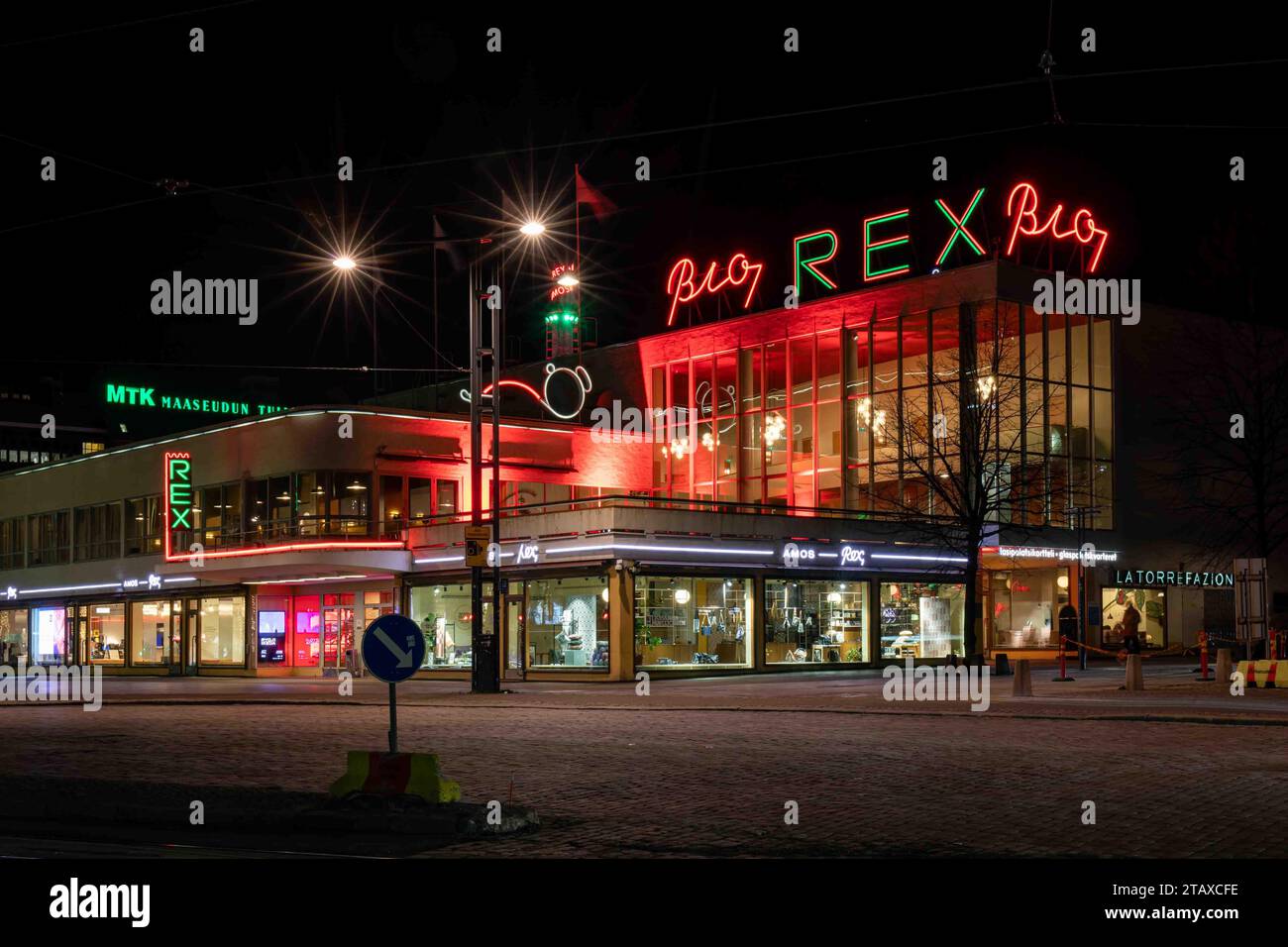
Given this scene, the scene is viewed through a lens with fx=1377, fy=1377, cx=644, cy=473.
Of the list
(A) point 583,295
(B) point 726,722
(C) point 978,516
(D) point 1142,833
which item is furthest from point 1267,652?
(A) point 583,295

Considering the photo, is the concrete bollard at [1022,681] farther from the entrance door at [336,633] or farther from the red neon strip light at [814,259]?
the red neon strip light at [814,259]

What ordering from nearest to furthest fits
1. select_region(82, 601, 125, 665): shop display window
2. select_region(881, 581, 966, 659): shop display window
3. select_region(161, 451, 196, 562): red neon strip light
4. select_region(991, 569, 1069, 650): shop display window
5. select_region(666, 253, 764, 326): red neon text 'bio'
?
select_region(881, 581, 966, 659): shop display window
select_region(991, 569, 1069, 650): shop display window
select_region(161, 451, 196, 562): red neon strip light
select_region(666, 253, 764, 326): red neon text 'bio'
select_region(82, 601, 125, 665): shop display window

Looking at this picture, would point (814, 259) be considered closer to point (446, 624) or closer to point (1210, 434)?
point (1210, 434)

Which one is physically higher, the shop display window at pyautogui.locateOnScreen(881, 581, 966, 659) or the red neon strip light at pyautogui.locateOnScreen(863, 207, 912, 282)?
the red neon strip light at pyautogui.locateOnScreen(863, 207, 912, 282)

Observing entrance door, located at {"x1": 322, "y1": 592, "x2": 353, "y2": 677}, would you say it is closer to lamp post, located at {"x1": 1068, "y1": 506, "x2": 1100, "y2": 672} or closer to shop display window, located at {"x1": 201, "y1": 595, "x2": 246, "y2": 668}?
Result: shop display window, located at {"x1": 201, "y1": 595, "x2": 246, "y2": 668}

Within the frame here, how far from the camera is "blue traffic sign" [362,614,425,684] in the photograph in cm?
1215

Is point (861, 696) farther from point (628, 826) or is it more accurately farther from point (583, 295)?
point (583, 295)

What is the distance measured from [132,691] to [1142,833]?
32945 millimetres

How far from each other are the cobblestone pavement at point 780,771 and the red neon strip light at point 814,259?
2758 centimetres

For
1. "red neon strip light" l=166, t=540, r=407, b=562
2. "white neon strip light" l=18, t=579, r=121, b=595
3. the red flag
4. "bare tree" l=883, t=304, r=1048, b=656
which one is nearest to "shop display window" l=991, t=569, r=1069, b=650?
"bare tree" l=883, t=304, r=1048, b=656

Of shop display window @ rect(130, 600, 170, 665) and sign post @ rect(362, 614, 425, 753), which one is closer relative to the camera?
sign post @ rect(362, 614, 425, 753)

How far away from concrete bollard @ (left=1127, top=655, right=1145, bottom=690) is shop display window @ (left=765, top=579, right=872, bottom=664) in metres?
12.6

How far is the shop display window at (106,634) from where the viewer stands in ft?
180

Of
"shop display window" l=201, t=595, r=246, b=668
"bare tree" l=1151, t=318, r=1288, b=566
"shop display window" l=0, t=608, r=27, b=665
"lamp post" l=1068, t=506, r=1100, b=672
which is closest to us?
"lamp post" l=1068, t=506, r=1100, b=672
